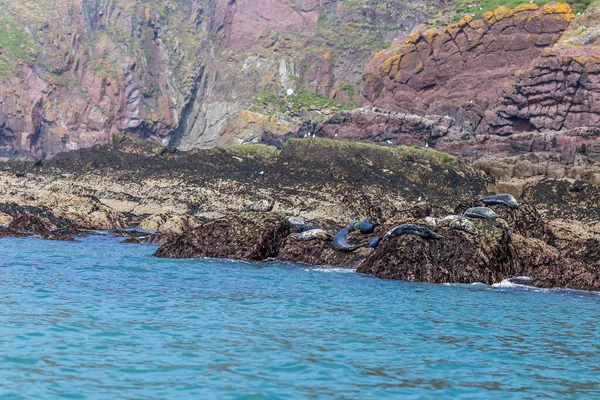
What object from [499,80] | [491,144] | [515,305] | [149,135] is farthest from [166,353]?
[149,135]

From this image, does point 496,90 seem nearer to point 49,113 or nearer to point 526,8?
point 526,8

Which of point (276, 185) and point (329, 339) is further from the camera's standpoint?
point (276, 185)

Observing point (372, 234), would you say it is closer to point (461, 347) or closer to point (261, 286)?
point (261, 286)

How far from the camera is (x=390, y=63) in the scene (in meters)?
98.9

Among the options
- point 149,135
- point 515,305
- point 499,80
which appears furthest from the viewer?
point 149,135

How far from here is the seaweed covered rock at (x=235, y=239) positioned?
25047 millimetres

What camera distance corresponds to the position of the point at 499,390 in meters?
9.20

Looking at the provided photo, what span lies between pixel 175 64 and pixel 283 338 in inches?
4987

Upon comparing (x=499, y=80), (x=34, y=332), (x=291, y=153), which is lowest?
(x=34, y=332)

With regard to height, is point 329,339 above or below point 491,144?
below

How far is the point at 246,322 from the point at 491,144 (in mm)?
65017

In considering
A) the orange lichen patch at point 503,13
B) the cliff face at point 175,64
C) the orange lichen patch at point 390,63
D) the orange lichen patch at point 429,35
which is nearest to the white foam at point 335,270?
the orange lichen patch at point 390,63

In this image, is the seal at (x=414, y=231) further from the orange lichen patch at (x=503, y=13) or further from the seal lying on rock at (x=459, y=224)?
the orange lichen patch at (x=503, y=13)

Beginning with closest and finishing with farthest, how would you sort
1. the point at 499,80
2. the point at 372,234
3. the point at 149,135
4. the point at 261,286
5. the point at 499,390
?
the point at 499,390 → the point at 261,286 → the point at 372,234 → the point at 499,80 → the point at 149,135
